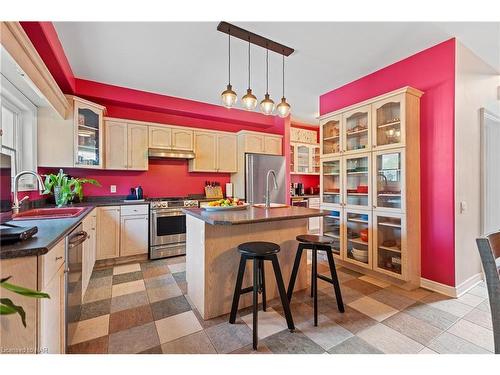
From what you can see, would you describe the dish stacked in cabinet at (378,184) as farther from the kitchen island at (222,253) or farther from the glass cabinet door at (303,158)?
the glass cabinet door at (303,158)

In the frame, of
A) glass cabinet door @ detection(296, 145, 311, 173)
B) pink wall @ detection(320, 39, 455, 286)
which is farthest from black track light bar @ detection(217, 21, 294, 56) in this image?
glass cabinet door @ detection(296, 145, 311, 173)

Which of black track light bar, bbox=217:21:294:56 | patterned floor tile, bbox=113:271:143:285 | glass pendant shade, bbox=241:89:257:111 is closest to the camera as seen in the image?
black track light bar, bbox=217:21:294:56

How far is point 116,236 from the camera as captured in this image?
3.26 meters

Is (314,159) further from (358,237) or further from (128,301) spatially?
(128,301)

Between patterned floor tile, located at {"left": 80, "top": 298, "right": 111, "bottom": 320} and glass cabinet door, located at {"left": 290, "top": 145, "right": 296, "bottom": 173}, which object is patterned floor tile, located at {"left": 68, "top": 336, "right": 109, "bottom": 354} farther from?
glass cabinet door, located at {"left": 290, "top": 145, "right": 296, "bottom": 173}

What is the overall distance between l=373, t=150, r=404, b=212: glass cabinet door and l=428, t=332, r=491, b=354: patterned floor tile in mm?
1242

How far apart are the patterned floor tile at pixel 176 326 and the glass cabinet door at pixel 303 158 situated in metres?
4.30

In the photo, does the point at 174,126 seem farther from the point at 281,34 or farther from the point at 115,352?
the point at 115,352

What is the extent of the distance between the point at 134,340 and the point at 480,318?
2861 mm

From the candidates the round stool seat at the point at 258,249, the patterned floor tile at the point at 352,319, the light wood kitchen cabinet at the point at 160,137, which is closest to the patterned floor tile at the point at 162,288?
the round stool seat at the point at 258,249

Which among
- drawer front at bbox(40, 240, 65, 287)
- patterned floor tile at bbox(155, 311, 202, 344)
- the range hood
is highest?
the range hood

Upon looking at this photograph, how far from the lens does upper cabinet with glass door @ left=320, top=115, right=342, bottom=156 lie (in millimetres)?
3327

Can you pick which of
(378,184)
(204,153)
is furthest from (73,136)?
(378,184)
